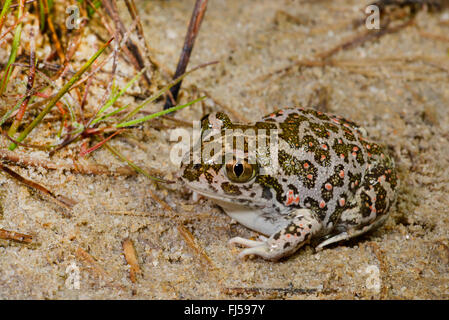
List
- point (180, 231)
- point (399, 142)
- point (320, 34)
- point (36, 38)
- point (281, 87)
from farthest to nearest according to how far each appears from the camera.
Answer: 1. point (320, 34)
2. point (281, 87)
3. point (399, 142)
4. point (36, 38)
5. point (180, 231)

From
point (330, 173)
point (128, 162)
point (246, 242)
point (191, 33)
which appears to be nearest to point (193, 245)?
point (246, 242)

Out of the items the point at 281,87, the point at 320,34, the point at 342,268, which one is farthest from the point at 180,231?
the point at 320,34

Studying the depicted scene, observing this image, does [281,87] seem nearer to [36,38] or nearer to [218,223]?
[218,223]

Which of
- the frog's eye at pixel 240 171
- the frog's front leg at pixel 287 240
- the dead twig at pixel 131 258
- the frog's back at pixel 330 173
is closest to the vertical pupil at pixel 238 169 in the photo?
the frog's eye at pixel 240 171

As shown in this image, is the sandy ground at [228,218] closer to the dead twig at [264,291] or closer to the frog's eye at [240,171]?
the dead twig at [264,291]

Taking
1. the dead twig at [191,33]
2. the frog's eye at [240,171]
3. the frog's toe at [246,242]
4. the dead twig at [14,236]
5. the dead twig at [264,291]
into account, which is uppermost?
the dead twig at [191,33]

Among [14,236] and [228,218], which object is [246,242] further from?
[14,236]
